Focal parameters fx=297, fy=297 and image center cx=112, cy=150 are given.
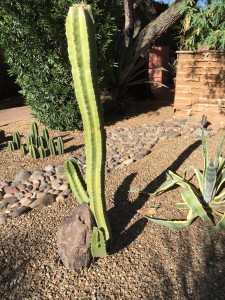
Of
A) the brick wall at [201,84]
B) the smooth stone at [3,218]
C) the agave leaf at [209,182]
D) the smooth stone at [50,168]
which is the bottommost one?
the smooth stone at [3,218]

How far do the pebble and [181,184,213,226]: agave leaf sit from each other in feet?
4.34

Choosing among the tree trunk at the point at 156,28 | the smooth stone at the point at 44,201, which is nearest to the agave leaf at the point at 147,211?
the smooth stone at the point at 44,201

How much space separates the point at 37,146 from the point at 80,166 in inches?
37.2

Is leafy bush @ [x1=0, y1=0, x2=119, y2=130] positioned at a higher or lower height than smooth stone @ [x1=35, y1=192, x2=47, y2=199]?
higher

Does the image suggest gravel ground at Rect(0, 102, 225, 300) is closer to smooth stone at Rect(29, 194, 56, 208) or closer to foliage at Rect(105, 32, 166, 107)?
smooth stone at Rect(29, 194, 56, 208)

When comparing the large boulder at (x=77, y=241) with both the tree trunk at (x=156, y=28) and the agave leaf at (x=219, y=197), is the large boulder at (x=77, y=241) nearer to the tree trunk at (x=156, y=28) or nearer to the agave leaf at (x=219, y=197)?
the agave leaf at (x=219, y=197)

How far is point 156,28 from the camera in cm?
615

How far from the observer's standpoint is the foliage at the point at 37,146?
14.3 feet

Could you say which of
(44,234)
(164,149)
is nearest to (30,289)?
(44,234)

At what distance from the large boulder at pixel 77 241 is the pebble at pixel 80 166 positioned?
2.98 feet

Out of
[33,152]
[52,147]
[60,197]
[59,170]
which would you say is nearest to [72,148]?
[52,147]

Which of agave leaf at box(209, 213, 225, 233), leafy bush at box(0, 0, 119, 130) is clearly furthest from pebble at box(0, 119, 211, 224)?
agave leaf at box(209, 213, 225, 233)

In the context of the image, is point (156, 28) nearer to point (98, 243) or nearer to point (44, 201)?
point (44, 201)

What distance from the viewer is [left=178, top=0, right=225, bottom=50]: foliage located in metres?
4.66
